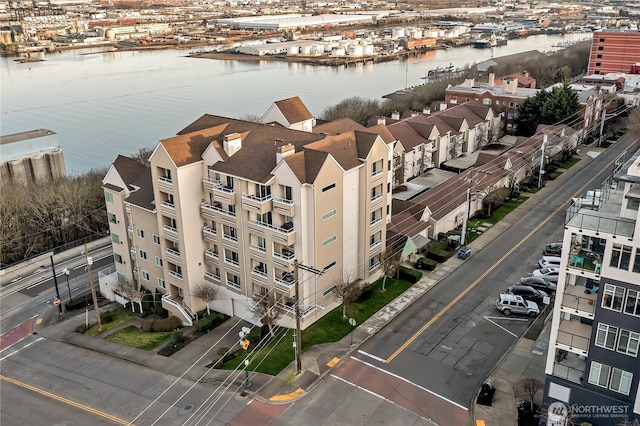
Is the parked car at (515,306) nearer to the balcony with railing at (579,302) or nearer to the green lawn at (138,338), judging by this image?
the balcony with railing at (579,302)

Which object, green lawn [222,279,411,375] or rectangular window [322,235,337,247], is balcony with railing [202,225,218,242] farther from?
green lawn [222,279,411,375]

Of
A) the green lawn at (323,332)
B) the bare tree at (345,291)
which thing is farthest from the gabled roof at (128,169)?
the bare tree at (345,291)

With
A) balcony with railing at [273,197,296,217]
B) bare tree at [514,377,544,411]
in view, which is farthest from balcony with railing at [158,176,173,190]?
bare tree at [514,377,544,411]

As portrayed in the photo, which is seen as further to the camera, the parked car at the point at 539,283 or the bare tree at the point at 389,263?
the bare tree at the point at 389,263

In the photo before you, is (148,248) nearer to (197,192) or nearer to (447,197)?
(197,192)

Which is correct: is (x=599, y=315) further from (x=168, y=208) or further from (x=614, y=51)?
(x=614, y=51)

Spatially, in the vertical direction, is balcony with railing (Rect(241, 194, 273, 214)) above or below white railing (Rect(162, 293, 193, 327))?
above
